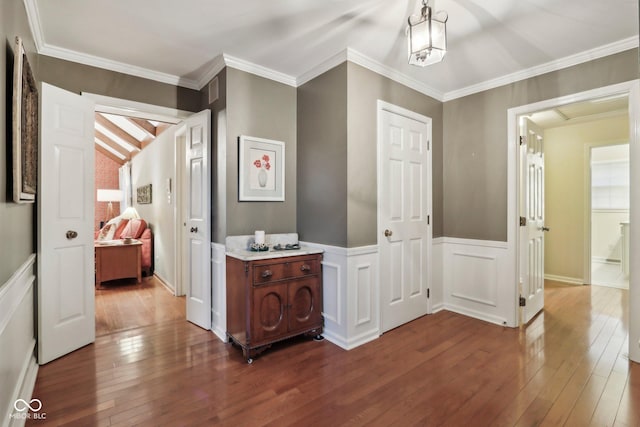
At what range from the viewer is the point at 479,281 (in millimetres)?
3277

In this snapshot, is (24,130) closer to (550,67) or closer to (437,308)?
(437,308)

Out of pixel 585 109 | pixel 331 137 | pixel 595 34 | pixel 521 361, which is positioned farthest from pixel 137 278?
pixel 585 109

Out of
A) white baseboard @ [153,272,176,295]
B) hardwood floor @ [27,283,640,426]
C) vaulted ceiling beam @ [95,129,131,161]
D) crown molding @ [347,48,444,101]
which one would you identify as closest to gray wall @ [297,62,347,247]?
crown molding @ [347,48,444,101]

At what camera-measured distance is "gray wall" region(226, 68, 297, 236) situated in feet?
9.04

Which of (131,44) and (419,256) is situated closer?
(131,44)

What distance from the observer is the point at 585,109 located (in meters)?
4.01

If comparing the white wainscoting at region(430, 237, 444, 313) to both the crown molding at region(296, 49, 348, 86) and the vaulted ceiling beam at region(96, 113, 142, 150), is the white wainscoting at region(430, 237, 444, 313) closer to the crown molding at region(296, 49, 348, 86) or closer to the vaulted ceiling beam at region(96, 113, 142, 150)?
the crown molding at region(296, 49, 348, 86)

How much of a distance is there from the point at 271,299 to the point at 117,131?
5902 mm

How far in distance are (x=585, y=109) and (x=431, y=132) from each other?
232 cm

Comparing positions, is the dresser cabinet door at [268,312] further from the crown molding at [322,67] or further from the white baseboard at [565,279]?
the white baseboard at [565,279]

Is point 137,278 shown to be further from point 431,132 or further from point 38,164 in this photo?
point 431,132

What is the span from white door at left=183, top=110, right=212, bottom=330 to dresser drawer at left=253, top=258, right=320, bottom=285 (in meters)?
0.81

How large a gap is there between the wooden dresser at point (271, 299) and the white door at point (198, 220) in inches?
17.7

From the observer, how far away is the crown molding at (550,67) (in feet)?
7.94
